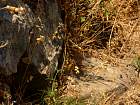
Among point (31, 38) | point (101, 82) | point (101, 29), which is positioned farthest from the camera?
point (101, 29)

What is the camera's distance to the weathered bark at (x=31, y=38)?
7.34 feet

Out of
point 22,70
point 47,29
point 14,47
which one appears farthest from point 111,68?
point 14,47

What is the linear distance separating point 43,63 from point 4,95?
1.60ft

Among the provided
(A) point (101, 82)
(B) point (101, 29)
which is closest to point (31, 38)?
(A) point (101, 82)

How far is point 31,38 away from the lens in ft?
8.13

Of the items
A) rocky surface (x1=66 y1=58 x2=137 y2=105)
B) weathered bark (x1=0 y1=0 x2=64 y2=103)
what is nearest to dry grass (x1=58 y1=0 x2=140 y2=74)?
rocky surface (x1=66 y1=58 x2=137 y2=105)

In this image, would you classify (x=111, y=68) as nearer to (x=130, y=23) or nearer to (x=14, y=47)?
(x=130, y=23)

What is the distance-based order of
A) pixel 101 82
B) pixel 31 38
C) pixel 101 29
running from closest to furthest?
1. pixel 31 38
2. pixel 101 82
3. pixel 101 29

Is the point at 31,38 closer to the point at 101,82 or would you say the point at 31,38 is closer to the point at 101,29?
the point at 101,82

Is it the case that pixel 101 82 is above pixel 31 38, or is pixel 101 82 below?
below

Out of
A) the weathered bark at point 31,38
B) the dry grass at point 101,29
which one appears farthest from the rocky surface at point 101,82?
the weathered bark at point 31,38

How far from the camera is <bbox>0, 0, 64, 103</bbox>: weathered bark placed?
7.34 ft

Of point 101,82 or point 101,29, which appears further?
point 101,29

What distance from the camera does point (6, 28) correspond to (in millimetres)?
2236
